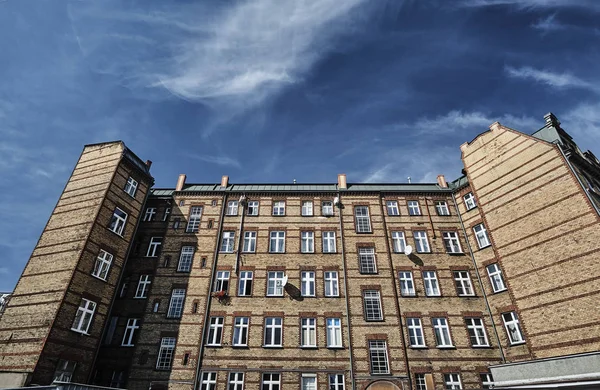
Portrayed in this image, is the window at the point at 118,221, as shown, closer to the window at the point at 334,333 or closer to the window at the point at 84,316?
the window at the point at 84,316

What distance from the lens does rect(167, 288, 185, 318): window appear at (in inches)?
936

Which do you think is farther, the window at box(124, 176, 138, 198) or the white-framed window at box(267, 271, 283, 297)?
the window at box(124, 176, 138, 198)

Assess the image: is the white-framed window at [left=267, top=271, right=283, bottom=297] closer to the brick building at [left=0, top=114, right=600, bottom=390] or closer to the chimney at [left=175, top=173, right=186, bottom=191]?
the brick building at [left=0, top=114, right=600, bottom=390]

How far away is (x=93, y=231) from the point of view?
2202cm

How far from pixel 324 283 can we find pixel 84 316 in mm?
16259

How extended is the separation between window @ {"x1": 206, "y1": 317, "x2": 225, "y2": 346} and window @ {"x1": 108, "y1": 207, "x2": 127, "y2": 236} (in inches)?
384

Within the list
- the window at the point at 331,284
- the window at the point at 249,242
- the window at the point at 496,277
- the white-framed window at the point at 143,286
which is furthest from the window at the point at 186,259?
the window at the point at 496,277

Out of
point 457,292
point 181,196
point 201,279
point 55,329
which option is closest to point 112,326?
point 55,329

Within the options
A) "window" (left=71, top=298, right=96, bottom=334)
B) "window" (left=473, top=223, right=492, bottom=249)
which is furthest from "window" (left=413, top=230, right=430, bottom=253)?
"window" (left=71, top=298, right=96, bottom=334)

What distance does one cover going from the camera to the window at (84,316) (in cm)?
1981

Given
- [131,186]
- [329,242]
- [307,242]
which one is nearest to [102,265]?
[131,186]

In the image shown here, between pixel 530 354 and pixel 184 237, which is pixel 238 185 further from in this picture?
pixel 530 354

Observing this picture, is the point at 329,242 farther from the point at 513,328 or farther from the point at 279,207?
the point at 513,328

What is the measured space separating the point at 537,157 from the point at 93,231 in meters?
31.4
